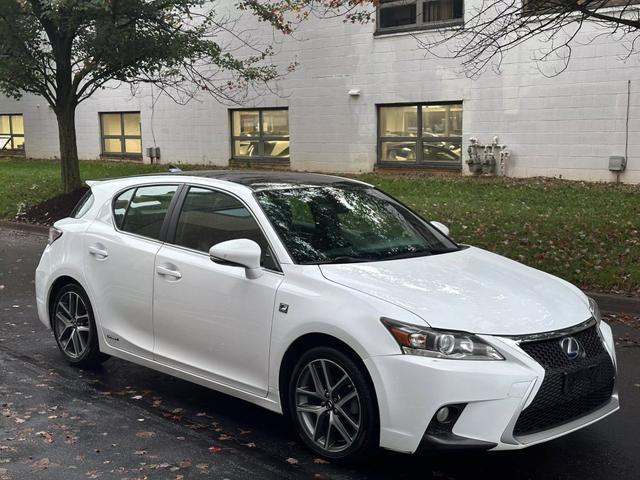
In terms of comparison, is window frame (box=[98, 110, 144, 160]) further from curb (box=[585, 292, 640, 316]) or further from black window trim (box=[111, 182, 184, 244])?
black window trim (box=[111, 182, 184, 244])

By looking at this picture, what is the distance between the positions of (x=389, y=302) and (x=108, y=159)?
2465 cm

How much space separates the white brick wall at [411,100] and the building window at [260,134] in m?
0.34

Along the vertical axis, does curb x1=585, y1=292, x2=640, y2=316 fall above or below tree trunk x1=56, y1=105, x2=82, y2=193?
below

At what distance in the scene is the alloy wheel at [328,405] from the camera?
164 inches

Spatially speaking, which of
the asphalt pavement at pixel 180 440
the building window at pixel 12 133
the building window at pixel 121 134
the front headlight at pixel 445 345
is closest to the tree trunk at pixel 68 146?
the building window at pixel 121 134

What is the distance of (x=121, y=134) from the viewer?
26.8m

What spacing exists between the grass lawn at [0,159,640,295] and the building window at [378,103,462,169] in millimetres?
812

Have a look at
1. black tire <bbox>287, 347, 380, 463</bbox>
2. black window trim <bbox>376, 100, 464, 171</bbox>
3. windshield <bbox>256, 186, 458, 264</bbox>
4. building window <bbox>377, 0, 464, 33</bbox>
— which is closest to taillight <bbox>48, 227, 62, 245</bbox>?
windshield <bbox>256, 186, 458, 264</bbox>

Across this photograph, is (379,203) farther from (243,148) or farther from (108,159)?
(108,159)

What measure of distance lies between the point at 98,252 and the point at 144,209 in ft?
1.59

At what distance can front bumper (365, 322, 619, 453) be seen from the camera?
375 centimetres

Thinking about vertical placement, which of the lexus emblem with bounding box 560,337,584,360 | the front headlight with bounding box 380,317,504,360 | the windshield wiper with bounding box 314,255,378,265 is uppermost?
the windshield wiper with bounding box 314,255,378,265

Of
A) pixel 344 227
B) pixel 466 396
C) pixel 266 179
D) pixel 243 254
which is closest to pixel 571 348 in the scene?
pixel 466 396

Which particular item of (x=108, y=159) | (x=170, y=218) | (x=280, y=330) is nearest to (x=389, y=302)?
(x=280, y=330)
